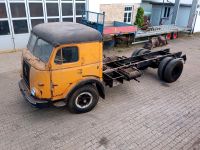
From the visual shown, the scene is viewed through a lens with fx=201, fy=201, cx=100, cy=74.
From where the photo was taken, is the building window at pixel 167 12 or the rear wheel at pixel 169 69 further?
the building window at pixel 167 12

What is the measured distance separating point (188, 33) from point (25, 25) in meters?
15.1

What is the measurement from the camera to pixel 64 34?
5.53m

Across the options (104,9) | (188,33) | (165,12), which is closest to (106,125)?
(104,9)

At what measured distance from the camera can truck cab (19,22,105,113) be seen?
5.45 metres

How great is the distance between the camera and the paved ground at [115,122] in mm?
5398

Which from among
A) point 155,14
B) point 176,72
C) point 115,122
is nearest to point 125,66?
point 115,122

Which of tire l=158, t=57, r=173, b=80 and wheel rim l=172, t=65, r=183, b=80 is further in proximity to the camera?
wheel rim l=172, t=65, r=183, b=80

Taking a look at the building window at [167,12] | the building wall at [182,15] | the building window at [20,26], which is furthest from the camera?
the building window at [167,12]

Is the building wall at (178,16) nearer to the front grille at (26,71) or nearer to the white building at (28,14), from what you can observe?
the white building at (28,14)

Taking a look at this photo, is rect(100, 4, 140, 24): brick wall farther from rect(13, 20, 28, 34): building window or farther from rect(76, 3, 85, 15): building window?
rect(13, 20, 28, 34): building window

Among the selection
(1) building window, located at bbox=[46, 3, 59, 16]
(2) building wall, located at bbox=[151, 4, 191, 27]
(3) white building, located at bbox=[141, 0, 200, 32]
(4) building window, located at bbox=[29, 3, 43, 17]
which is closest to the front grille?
(4) building window, located at bbox=[29, 3, 43, 17]

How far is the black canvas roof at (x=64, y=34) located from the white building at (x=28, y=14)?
6.53m

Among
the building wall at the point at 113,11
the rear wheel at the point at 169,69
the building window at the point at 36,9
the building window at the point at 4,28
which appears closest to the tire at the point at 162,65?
the rear wheel at the point at 169,69

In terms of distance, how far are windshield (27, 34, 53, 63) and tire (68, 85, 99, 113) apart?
140 cm
